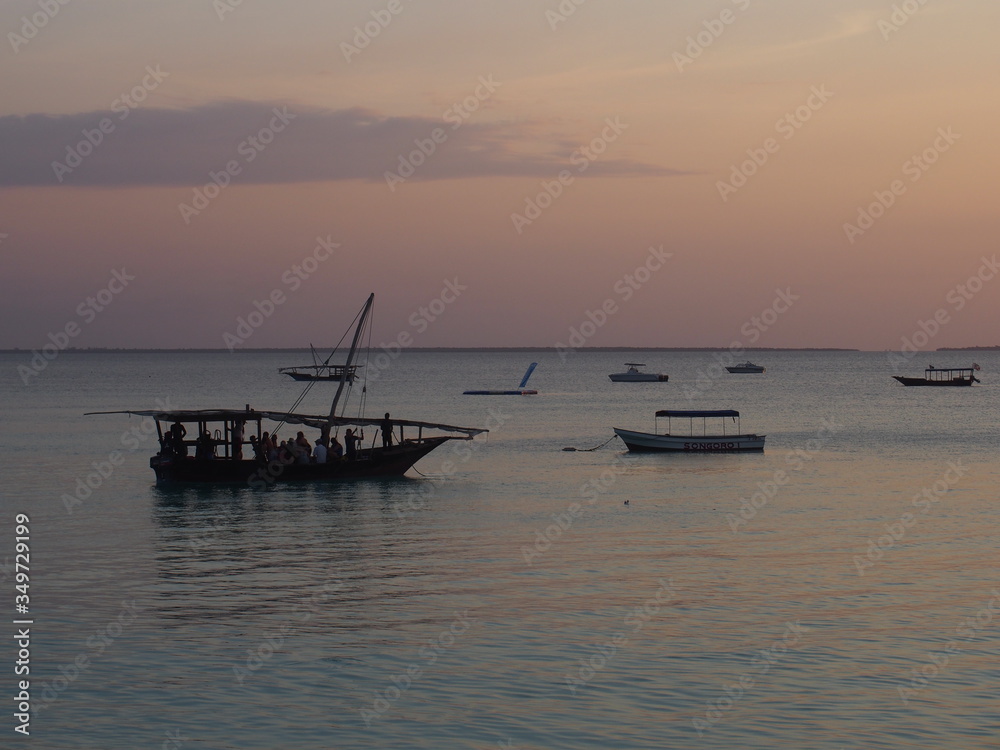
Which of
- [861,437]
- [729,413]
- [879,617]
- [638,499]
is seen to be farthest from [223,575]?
[861,437]

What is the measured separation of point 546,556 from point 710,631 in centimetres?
817

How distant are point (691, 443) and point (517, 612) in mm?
38770

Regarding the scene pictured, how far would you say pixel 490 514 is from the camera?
36500 millimetres

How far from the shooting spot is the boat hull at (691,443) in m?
59.4

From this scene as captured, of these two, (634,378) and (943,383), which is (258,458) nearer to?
(943,383)

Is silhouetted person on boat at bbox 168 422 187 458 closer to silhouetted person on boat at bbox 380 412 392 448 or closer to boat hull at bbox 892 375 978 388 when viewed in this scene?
silhouetted person on boat at bbox 380 412 392 448

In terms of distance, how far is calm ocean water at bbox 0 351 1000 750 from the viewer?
52.4 ft

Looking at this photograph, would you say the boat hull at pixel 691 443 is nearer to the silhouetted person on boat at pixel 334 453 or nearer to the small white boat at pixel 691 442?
the small white boat at pixel 691 442

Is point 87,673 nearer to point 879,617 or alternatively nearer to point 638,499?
point 879,617

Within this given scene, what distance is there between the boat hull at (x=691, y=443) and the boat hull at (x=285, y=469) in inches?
646

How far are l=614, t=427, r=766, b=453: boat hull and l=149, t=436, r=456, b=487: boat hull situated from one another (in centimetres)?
1641

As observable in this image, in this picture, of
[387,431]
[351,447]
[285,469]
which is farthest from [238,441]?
[387,431]

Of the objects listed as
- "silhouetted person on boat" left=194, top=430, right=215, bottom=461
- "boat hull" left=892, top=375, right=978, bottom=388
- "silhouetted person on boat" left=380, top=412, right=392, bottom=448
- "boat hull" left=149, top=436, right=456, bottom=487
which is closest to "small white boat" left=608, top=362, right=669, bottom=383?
"boat hull" left=892, top=375, right=978, bottom=388

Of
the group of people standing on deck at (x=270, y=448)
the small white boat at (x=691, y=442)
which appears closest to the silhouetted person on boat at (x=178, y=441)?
the group of people standing on deck at (x=270, y=448)
